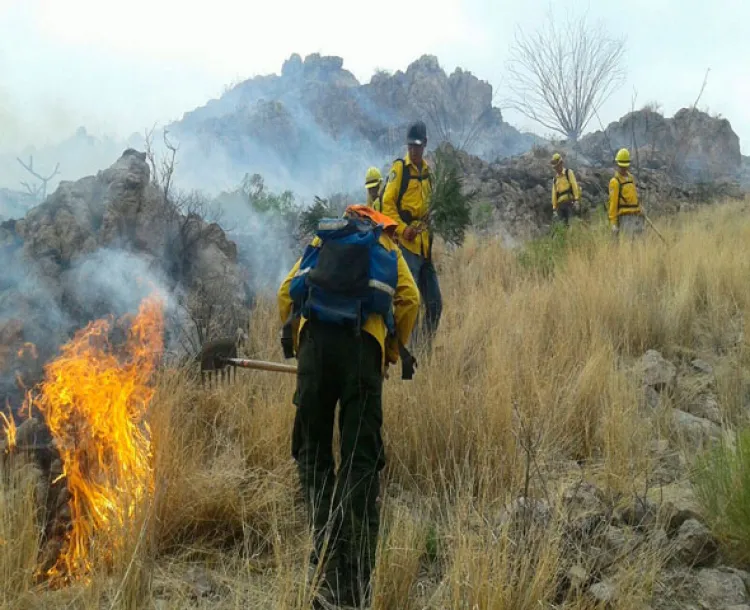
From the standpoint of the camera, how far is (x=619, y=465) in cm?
326

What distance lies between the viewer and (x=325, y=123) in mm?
46188

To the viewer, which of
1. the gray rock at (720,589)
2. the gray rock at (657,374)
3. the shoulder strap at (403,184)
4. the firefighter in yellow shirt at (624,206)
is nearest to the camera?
the gray rock at (720,589)

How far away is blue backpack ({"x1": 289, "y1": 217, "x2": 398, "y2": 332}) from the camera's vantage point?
2699 millimetres

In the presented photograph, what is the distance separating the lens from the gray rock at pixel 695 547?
2.69m

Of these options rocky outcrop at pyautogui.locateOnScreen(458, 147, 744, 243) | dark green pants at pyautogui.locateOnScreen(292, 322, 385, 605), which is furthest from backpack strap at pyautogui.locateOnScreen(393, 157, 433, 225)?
rocky outcrop at pyautogui.locateOnScreen(458, 147, 744, 243)

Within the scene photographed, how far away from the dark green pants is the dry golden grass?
16cm

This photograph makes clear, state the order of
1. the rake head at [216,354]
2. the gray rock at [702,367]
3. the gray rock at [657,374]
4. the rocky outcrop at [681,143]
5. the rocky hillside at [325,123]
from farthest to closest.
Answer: the rocky hillside at [325,123] → the rocky outcrop at [681,143] → the gray rock at [702,367] → the gray rock at [657,374] → the rake head at [216,354]

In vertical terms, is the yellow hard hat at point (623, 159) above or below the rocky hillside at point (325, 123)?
below

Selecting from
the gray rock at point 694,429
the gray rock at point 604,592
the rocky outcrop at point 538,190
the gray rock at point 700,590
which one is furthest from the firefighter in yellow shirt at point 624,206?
the gray rock at point 604,592

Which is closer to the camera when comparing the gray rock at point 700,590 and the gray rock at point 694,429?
the gray rock at point 700,590

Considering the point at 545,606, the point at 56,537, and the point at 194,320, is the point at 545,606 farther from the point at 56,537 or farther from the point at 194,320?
the point at 194,320

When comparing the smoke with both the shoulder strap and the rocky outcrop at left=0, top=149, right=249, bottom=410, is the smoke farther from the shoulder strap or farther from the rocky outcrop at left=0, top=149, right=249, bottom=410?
the shoulder strap

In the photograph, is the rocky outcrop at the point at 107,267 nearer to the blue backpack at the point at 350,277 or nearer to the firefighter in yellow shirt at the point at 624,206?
the blue backpack at the point at 350,277

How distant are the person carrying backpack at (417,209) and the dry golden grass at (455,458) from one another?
14.9 inches
